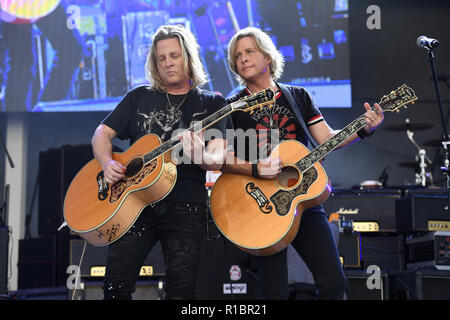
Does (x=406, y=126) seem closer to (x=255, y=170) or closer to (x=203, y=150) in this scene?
(x=255, y=170)

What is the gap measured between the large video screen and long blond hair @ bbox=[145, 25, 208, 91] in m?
3.46

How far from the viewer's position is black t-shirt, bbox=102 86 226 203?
286 centimetres

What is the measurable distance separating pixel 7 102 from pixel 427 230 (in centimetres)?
482

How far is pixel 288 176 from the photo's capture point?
10.2ft

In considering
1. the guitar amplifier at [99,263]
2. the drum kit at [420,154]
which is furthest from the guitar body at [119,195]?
the drum kit at [420,154]

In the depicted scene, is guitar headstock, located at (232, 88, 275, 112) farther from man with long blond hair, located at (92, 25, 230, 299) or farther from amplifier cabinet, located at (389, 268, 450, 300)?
amplifier cabinet, located at (389, 268, 450, 300)

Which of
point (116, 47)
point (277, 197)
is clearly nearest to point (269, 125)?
point (277, 197)

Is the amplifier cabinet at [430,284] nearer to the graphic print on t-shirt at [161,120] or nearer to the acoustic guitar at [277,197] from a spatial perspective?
the acoustic guitar at [277,197]

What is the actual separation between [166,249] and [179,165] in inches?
17.3

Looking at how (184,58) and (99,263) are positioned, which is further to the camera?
(99,263)

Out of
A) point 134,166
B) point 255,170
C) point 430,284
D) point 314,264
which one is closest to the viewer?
point 314,264

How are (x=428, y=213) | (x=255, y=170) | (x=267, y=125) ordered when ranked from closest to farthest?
(x=255, y=170) < (x=267, y=125) < (x=428, y=213)

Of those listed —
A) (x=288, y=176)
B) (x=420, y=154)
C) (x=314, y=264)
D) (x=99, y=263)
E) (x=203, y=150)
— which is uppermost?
(x=420, y=154)

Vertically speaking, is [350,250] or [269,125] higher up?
[269,125]
